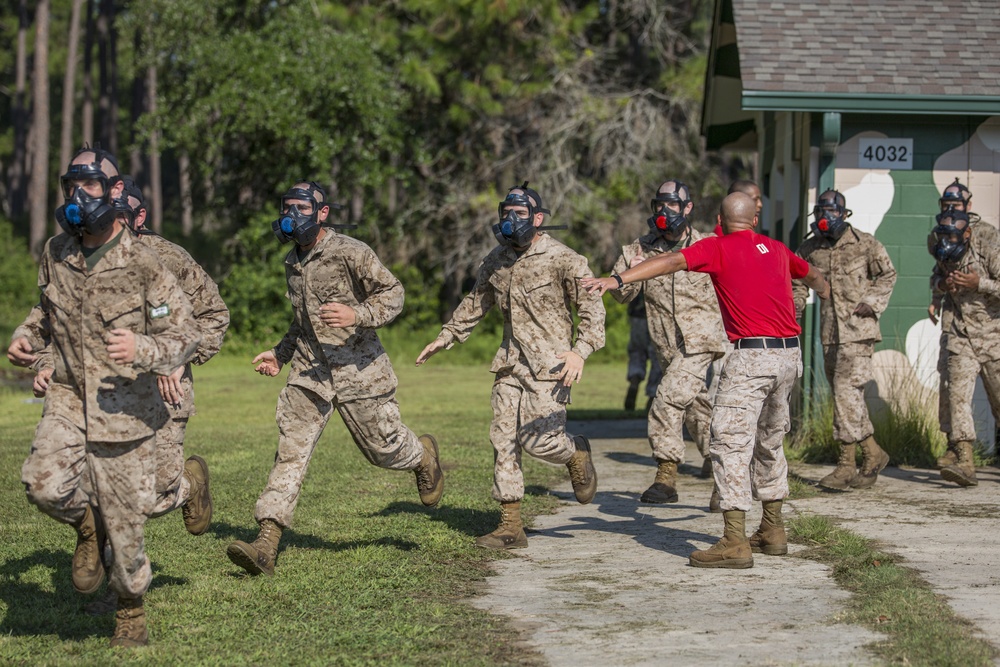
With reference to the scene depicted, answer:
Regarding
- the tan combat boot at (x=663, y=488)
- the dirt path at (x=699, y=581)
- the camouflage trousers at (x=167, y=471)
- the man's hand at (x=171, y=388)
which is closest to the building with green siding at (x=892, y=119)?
the dirt path at (x=699, y=581)

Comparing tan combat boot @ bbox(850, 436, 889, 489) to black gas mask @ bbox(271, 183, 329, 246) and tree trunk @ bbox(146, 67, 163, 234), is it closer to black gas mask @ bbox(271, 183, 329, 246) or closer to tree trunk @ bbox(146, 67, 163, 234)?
black gas mask @ bbox(271, 183, 329, 246)

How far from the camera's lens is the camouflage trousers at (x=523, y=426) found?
7973 mm

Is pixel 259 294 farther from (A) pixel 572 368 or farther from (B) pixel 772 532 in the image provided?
(B) pixel 772 532

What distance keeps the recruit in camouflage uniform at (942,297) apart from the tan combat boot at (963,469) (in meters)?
0.09

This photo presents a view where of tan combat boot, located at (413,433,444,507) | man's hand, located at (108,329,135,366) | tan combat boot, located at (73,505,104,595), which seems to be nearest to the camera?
man's hand, located at (108,329,135,366)

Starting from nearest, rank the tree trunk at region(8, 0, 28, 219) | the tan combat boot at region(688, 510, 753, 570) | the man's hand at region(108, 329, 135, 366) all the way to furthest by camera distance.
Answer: the man's hand at region(108, 329, 135, 366)
the tan combat boot at region(688, 510, 753, 570)
the tree trunk at region(8, 0, 28, 219)

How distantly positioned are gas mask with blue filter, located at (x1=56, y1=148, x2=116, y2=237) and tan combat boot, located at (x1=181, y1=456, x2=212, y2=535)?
2152mm

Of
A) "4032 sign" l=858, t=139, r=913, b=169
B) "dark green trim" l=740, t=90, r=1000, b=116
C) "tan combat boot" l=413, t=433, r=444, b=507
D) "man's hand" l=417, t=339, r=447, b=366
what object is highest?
"dark green trim" l=740, t=90, r=1000, b=116

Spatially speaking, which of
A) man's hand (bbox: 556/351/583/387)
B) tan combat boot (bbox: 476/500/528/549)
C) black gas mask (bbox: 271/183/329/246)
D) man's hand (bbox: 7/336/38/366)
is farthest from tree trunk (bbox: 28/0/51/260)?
man's hand (bbox: 7/336/38/366)

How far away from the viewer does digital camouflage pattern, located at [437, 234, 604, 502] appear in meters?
7.98

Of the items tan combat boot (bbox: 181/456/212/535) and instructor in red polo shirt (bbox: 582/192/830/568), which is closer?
instructor in red polo shirt (bbox: 582/192/830/568)

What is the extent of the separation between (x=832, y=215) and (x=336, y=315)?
4.71 m

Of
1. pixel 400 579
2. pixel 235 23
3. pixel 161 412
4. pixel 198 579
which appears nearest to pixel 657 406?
pixel 400 579

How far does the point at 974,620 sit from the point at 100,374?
4015mm
